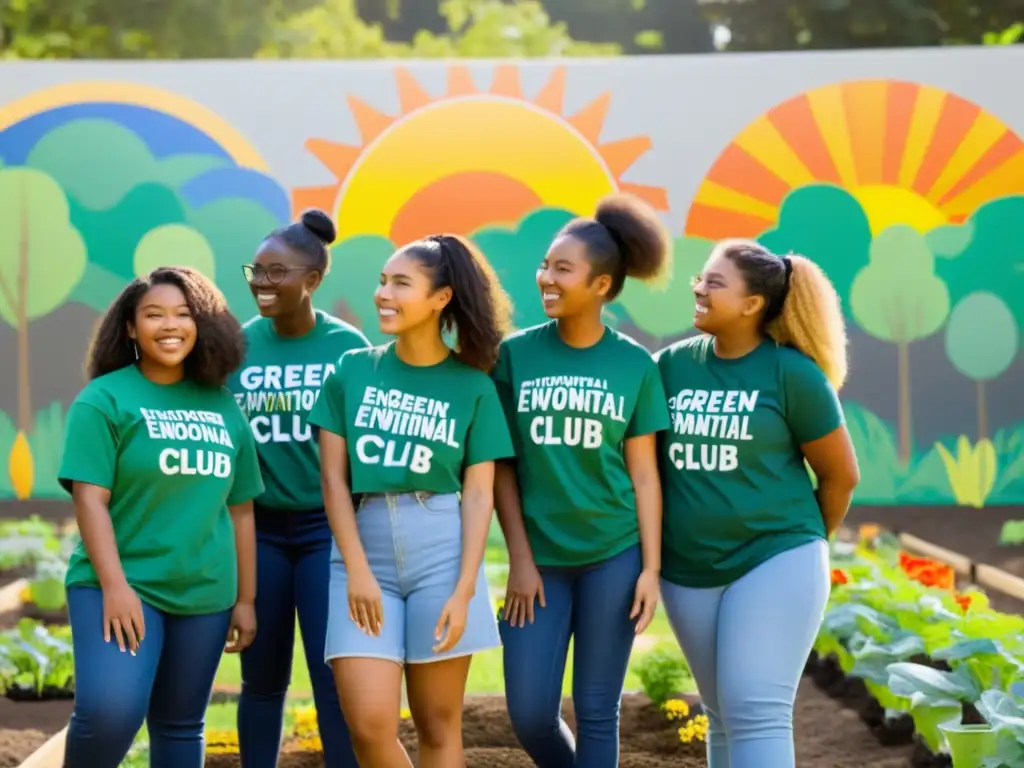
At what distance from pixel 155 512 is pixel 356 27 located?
861 inches

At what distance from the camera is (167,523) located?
344 centimetres

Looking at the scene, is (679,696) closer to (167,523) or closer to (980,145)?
(167,523)

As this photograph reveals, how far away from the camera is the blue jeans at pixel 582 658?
367 centimetres

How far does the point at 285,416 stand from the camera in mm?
4020

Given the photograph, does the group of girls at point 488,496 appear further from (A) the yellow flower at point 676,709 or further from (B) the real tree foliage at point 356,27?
(B) the real tree foliage at point 356,27

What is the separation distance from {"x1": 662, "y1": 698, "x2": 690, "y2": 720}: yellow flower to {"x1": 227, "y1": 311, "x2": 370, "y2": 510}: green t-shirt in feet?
5.94

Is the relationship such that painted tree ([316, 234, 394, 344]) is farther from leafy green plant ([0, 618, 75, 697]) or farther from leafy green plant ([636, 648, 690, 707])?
leafy green plant ([636, 648, 690, 707])

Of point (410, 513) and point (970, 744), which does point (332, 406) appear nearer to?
point (410, 513)

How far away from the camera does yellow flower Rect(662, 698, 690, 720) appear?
516 cm

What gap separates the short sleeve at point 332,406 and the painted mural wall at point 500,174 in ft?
17.4

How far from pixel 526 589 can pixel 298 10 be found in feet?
65.7

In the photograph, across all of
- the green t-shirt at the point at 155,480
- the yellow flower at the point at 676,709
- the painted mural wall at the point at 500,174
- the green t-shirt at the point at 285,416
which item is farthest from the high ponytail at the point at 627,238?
the painted mural wall at the point at 500,174

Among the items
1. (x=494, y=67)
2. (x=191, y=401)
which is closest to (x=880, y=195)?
(x=494, y=67)

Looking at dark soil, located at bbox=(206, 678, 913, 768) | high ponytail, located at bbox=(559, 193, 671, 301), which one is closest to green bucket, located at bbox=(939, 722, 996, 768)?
dark soil, located at bbox=(206, 678, 913, 768)
